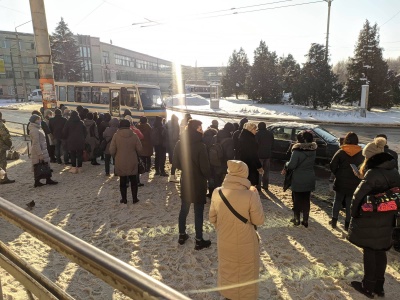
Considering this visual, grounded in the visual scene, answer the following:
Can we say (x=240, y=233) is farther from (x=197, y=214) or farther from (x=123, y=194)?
(x=123, y=194)

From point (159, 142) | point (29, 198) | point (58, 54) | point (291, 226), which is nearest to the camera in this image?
point (291, 226)

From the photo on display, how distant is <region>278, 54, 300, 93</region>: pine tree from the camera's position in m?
45.4

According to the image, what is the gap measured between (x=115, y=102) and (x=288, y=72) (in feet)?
120

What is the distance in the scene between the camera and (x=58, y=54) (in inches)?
2237

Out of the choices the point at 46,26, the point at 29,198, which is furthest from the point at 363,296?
the point at 46,26

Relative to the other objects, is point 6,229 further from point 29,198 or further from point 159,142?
point 159,142

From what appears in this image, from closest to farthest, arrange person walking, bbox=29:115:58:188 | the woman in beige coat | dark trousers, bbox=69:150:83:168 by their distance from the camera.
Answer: the woman in beige coat < person walking, bbox=29:115:58:188 < dark trousers, bbox=69:150:83:168

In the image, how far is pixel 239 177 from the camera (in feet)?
10.3

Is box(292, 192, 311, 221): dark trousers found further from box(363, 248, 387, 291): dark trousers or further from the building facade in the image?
the building facade

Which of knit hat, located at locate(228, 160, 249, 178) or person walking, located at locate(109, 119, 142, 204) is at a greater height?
knit hat, located at locate(228, 160, 249, 178)

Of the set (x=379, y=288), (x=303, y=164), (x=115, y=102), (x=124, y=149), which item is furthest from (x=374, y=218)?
(x=115, y=102)

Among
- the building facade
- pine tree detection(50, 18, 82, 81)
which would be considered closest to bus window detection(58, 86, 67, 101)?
pine tree detection(50, 18, 82, 81)

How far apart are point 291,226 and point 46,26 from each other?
32.6 ft

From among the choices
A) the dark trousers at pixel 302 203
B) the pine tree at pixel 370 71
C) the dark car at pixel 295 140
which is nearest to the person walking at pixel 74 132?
the dark trousers at pixel 302 203
